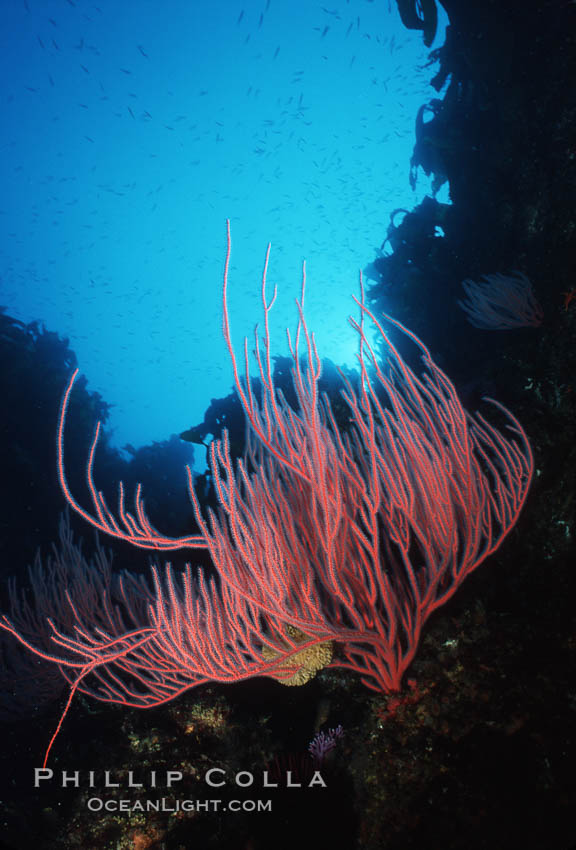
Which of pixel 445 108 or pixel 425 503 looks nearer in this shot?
pixel 425 503

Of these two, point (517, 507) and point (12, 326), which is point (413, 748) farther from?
point (12, 326)

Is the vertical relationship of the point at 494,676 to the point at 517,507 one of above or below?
below

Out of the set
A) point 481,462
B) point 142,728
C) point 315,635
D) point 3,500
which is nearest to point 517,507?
point 481,462

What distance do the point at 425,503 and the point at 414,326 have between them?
7120mm

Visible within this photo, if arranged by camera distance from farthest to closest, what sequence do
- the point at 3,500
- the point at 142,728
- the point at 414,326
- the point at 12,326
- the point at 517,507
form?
the point at 12,326
the point at 414,326
the point at 3,500
the point at 142,728
the point at 517,507

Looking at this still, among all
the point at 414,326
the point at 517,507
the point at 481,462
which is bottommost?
the point at 517,507

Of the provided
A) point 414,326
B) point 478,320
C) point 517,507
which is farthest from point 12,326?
point 517,507

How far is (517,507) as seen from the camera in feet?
6.93

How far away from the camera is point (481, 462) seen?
124 inches

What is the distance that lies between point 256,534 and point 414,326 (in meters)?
7.49

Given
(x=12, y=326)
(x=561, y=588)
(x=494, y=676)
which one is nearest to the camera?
(x=494, y=676)

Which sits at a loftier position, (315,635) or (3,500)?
(3,500)

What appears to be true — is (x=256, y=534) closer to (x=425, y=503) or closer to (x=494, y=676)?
(x=425, y=503)

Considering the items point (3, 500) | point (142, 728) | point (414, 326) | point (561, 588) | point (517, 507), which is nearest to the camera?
point (517, 507)
